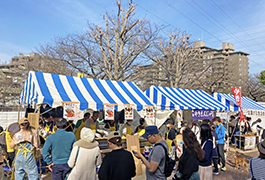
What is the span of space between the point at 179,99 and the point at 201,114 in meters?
1.26

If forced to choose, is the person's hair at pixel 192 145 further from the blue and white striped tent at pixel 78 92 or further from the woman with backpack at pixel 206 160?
the blue and white striped tent at pixel 78 92

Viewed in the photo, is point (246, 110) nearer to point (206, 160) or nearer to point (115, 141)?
point (206, 160)

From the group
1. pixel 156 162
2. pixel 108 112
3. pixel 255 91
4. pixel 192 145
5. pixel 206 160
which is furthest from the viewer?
pixel 255 91

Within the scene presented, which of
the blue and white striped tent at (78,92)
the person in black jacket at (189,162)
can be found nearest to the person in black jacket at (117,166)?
the person in black jacket at (189,162)

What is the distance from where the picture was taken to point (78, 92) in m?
6.92

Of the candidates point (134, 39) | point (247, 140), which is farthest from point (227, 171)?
→ point (134, 39)

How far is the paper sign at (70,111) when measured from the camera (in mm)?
5848

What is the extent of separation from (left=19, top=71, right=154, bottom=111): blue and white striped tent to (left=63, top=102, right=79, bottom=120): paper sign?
0.51 ft

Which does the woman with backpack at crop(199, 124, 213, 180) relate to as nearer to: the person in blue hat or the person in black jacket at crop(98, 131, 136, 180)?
the person in blue hat

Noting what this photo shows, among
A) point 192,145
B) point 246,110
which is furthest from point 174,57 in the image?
point 192,145

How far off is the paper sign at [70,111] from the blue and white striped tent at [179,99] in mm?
4033

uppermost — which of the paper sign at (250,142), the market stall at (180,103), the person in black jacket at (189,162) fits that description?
the market stall at (180,103)

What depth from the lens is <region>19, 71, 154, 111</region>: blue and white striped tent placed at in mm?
6027

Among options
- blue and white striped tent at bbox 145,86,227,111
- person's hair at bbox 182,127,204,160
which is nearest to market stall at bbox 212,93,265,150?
blue and white striped tent at bbox 145,86,227,111
